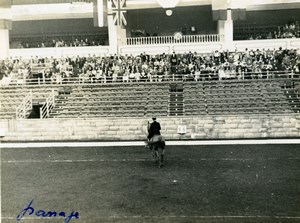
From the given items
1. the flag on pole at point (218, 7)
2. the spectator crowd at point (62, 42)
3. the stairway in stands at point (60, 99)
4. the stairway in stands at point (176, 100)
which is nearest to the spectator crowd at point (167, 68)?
the stairway in stands at point (176, 100)

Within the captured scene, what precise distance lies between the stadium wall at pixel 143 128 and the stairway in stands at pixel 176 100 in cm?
169

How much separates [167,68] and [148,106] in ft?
12.1

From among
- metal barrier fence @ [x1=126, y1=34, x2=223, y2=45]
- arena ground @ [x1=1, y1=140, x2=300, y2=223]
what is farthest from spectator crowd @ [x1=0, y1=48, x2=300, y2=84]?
arena ground @ [x1=1, y1=140, x2=300, y2=223]

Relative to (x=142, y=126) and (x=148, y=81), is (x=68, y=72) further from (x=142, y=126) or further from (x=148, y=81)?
(x=142, y=126)

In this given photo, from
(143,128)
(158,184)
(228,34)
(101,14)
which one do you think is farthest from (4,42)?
(158,184)

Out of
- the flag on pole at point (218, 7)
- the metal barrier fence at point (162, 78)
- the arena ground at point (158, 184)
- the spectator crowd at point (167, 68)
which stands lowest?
the arena ground at point (158, 184)

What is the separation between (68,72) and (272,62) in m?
12.7

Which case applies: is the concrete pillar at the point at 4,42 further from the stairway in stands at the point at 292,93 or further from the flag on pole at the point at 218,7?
the stairway in stands at the point at 292,93

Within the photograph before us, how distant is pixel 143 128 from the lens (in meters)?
20.4

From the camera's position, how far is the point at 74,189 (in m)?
11.5

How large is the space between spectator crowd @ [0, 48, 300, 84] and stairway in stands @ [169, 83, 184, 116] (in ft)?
2.03

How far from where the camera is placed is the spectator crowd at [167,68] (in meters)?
24.3

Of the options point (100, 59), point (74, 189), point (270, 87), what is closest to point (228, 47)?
point (270, 87)

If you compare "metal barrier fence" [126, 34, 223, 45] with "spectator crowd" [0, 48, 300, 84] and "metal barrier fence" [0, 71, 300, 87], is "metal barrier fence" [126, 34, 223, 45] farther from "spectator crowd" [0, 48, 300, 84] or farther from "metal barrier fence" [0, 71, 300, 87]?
"metal barrier fence" [0, 71, 300, 87]
